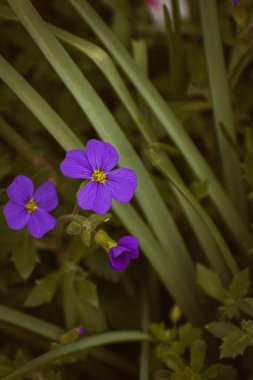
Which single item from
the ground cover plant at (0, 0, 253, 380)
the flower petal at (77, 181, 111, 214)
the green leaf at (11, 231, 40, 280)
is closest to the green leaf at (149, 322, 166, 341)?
the ground cover plant at (0, 0, 253, 380)

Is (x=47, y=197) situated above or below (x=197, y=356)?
above

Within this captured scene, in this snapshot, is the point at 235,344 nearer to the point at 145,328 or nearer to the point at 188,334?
the point at 188,334

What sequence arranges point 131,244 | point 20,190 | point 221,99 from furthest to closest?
point 221,99, point 20,190, point 131,244

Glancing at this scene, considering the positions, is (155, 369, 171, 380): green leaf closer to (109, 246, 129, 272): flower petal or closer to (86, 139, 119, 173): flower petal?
(109, 246, 129, 272): flower petal

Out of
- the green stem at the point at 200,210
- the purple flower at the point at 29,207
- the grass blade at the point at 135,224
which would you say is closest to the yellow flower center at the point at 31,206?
the purple flower at the point at 29,207

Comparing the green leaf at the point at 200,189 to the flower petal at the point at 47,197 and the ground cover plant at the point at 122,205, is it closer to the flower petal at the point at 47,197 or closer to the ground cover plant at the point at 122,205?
the ground cover plant at the point at 122,205

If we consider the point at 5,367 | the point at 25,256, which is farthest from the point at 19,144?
the point at 5,367

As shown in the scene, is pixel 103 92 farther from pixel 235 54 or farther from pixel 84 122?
pixel 235 54
